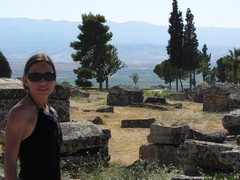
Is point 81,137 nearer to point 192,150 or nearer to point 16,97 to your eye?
point 192,150

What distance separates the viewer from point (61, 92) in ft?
44.1

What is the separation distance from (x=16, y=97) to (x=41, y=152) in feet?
29.0

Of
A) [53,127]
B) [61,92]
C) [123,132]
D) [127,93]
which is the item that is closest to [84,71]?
[127,93]

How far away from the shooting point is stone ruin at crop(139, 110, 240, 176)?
764 cm

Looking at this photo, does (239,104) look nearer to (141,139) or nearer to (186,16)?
(141,139)

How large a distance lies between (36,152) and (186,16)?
65348 mm

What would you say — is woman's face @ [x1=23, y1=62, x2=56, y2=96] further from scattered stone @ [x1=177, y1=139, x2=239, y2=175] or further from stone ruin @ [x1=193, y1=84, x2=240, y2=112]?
stone ruin @ [x1=193, y1=84, x2=240, y2=112]

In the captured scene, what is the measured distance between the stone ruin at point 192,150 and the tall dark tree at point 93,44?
156ft

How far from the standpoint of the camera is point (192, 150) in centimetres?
859

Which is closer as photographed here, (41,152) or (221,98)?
(41,152)

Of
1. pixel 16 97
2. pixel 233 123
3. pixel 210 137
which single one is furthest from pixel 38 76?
pixel 233 123

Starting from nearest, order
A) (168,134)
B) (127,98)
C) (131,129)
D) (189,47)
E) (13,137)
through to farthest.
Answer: (13,137) → (168,134) → (131,129) → (127,98) → (189,47)

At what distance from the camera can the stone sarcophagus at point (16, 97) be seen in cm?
1255

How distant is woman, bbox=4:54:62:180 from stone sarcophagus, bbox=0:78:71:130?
8492 mm
